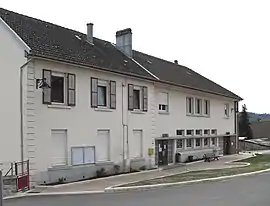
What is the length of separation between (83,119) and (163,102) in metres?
9.30

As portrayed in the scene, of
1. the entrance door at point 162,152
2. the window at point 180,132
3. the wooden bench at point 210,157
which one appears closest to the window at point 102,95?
the entrance door at point 162,152

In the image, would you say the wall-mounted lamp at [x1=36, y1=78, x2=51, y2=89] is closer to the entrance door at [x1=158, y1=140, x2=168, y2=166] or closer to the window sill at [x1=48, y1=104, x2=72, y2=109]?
the window sill at [x1=48, y1=104, x2=72, y2=109]

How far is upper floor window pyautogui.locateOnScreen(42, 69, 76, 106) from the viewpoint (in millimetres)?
21328

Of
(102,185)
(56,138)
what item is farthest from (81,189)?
(56,138)

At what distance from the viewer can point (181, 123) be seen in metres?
33.6

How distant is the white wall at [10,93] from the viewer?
1998 centimetres

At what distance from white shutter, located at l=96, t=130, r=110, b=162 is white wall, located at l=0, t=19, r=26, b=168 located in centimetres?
551

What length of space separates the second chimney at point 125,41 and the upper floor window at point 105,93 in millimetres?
6561

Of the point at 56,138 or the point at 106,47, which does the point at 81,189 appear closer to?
the point at 56,138

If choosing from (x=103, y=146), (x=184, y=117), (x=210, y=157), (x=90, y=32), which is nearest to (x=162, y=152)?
(x=184, y=117)

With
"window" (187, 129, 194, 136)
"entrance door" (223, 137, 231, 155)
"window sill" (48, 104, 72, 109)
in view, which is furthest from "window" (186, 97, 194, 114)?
"window sill" (48, 104, 72, 109)

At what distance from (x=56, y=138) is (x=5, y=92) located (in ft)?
10.7

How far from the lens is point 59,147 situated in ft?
71.9

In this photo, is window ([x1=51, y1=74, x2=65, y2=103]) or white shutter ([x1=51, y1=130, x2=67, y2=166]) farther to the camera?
window ([x1=51, y1=74, x2=65, y2=103])
